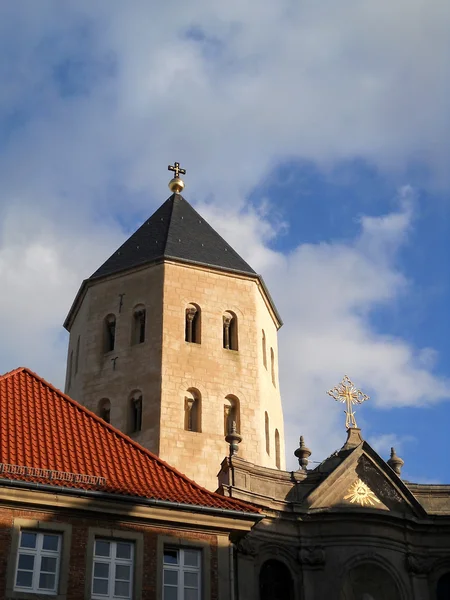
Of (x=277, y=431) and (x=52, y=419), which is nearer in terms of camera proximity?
(x=52, y=419)

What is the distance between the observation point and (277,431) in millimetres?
41812

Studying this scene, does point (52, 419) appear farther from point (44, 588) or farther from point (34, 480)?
point (44, 588)

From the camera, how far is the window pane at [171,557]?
22.7m

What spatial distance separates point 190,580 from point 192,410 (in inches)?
646

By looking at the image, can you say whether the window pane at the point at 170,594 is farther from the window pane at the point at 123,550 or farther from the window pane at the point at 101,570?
the window pane at the point at 101,570

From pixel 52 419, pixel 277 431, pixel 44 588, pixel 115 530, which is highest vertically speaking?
pixel 277 431

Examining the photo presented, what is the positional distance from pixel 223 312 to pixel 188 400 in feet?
16.4

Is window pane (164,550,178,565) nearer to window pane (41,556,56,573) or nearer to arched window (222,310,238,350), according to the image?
window pane (41,556,56,573)

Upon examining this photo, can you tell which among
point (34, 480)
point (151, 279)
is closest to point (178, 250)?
point (151, 279)

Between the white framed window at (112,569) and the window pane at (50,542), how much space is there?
2.90 ft

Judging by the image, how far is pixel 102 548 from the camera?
22.2 m

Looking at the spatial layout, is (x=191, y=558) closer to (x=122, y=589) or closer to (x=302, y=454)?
(x=122, y=589)

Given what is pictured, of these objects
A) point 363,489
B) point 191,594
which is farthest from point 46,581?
point 363,489

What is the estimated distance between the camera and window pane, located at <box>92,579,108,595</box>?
21609 millimetres
